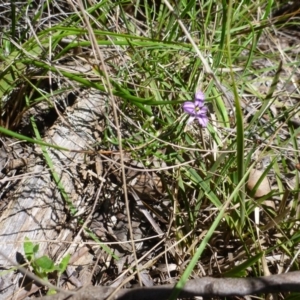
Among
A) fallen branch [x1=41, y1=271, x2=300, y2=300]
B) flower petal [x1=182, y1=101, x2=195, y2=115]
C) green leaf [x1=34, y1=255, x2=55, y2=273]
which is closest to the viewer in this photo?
fallen branch [x1=41, y1=271, x2=300, y2=300]

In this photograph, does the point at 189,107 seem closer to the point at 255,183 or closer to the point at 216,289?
the point at 255,183

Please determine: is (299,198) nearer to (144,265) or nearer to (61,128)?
(144,265)

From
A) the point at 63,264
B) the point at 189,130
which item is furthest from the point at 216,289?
the point at 189,130

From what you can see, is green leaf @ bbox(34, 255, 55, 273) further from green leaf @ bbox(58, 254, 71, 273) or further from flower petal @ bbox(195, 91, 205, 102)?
flower petal @ bbox(195, 91, 205, 102)

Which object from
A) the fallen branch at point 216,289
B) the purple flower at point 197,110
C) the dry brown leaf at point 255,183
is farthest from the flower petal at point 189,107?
the fallen branch at point 216,289

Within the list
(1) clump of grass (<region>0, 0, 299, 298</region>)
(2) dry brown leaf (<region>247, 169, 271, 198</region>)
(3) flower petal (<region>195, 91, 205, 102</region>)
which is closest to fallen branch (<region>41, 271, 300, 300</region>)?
(1) clump of grass (<region>0, 0, 299, 298</region>)

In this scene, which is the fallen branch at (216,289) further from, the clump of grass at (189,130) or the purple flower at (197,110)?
the purple flower at (197,110)

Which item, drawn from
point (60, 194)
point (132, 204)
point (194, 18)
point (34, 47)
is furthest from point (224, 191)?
point (34, 47)
